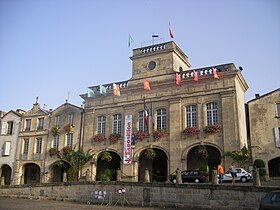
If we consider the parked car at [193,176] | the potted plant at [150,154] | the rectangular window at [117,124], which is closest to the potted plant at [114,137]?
the rectangular window at [117,124]

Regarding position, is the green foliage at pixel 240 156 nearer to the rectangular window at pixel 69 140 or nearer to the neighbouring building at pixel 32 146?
the rectangular window at pixel 69 140

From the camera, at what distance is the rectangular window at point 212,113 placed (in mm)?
24531

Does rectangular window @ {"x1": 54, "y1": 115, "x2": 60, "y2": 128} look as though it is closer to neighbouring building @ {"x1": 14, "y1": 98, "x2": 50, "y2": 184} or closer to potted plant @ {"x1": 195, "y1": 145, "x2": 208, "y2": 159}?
neighbouring building @ {"x1": 14, "y1": 98, "x2": 50, "y2": 184}

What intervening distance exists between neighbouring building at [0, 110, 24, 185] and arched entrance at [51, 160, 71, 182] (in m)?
4.78

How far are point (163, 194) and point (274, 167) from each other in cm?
1053

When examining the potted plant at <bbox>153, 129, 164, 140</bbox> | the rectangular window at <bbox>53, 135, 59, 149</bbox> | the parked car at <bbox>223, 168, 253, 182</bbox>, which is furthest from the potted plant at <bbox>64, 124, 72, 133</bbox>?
the parked car at <bbox>223, 168, 253, 182</bbox>

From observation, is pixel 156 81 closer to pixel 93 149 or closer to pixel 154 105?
pixel 154 105

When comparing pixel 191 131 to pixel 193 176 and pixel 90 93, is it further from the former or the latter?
pixel 90 93

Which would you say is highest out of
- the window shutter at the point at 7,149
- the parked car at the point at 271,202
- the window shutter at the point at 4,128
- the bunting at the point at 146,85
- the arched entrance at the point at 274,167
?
the bunting at the point at 146,85

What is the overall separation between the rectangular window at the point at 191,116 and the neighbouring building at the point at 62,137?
34.8 feet

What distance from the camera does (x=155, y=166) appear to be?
91.1ft

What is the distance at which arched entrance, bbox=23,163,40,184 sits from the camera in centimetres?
3303

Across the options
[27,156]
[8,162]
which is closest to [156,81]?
[27,156]

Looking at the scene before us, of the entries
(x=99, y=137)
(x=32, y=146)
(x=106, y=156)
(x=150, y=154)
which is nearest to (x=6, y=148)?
(x=32, y=146)
